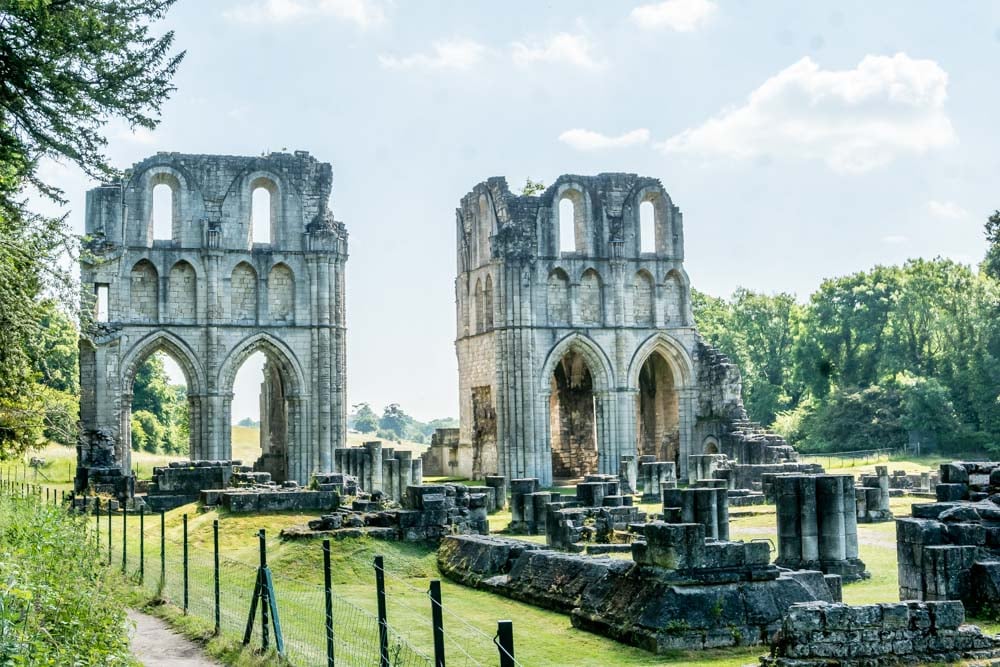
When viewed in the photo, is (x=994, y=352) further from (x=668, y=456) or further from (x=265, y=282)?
(x=265, y=282)

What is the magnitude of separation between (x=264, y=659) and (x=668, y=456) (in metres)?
33.8

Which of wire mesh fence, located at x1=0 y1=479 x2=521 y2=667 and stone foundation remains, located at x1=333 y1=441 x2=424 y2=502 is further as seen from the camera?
stone foundation remains, located at x1=333 y1=441 x2=424 y2=502

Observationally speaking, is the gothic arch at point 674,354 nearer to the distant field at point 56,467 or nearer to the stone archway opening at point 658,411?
the stone archway opening at point 658,411

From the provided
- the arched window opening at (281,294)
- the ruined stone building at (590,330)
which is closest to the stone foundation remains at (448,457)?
the ruined stone building at (590,330)

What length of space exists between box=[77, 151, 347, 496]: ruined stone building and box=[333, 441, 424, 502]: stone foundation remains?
340 centimetres

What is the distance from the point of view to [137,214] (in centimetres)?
3684

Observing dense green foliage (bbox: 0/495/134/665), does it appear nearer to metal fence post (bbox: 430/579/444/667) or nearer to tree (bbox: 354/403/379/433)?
metal fence post (bbox: 430/579/444/667)

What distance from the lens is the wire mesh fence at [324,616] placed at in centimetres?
953

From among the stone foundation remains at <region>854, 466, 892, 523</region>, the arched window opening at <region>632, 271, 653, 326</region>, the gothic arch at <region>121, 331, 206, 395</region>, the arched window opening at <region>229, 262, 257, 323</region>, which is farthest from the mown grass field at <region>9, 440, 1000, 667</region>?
the arched window opening at <region>632, 271, 653, 326</region>

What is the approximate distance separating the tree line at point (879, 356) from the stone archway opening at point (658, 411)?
14.3 meters

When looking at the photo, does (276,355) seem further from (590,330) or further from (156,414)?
(156,414)

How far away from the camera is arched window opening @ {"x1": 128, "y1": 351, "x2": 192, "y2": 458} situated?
66.3 metres

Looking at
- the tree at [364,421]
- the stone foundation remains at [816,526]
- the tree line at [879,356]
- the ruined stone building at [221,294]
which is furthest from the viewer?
the tree at [364,421]

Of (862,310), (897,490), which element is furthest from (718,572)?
(862,310)
